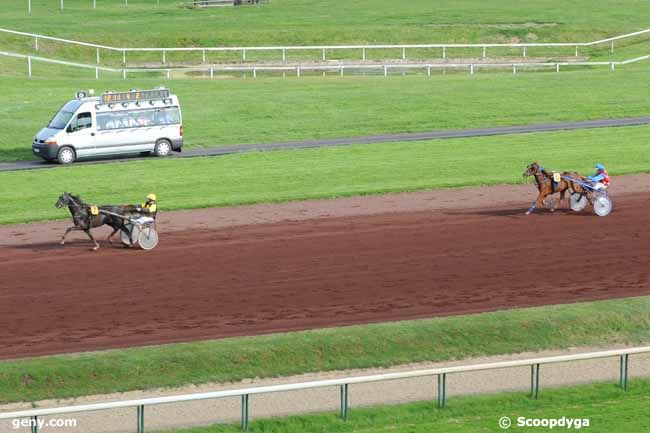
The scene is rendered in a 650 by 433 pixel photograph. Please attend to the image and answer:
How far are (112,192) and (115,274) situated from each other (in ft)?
31.5

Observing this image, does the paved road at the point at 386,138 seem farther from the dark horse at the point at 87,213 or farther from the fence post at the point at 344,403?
the fence post at the point at 344,403

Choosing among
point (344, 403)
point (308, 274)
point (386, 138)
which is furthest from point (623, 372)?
point (386, 138)

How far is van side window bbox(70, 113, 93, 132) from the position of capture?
130ft

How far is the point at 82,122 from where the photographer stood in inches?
1564

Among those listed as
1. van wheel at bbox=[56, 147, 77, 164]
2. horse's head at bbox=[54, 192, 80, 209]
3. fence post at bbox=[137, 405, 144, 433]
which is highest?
horse's head at bbox=[54, 192, 80, 209]

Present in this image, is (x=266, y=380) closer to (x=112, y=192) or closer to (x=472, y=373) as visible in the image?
(x=472, y=373)

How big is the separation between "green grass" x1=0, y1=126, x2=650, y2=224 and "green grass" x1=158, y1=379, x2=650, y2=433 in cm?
1602

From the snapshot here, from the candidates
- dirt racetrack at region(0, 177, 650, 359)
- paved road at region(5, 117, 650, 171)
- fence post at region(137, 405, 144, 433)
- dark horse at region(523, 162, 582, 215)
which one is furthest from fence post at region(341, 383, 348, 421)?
paved road at region(5, 117, 650, 171)

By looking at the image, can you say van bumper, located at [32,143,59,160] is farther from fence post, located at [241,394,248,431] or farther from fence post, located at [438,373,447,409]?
fence post, located at [241,394,248,431]

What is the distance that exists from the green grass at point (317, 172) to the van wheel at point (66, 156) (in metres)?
0.94

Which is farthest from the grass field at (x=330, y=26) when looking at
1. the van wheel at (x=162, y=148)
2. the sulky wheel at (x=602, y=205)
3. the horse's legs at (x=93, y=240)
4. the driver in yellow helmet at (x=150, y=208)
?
the driver in yellow helmet at (x=150, y=208)

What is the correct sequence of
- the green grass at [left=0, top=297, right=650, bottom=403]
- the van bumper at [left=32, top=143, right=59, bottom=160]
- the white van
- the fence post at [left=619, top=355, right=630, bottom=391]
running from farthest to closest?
the white van
the van bumper at [left=32, top=143, right=59, bottom=160]
the green grass at [left=0, top=297, right=650, bottom=403]
the fence post at [left=619, top=355, right=630, bottom=391]

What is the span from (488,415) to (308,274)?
28.5 feet

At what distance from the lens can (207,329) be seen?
20.8 metres
